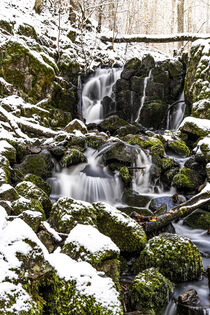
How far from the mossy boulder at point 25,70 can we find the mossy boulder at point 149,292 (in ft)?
29.2

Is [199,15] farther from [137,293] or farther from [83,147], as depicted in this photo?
[137,293]

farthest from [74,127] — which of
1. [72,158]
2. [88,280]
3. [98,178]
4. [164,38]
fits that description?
[164,38]

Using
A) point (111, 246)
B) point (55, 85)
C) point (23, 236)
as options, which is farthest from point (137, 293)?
point (55, 85)

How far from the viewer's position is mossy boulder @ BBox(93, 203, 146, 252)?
3508 mm

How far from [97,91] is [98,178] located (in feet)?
25.2

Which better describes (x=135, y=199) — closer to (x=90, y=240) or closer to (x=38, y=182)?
(x=38, y=182)

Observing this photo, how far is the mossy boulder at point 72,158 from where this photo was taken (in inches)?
280

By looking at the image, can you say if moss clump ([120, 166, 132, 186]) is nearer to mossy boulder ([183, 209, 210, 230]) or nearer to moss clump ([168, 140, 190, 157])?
mossy boulder ([183, 209, 210, 230])

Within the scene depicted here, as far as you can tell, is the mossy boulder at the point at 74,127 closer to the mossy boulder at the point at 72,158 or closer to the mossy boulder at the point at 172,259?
the mossy boulder at the point at 72,158

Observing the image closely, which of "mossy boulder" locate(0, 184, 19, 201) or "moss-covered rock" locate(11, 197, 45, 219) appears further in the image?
"mossy boulder" locate(0, 184, 19, 201)

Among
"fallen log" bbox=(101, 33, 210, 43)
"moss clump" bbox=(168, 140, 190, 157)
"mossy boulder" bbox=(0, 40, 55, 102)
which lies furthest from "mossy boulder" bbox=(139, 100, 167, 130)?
"fallen log" bbox=(101, 33, 210, 43)

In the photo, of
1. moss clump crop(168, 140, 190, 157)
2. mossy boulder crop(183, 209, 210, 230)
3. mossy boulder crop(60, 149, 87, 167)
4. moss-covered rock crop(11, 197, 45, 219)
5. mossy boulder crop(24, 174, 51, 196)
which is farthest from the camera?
moss clump crop(168, 140, 190, 157)

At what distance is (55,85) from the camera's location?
1142 cm

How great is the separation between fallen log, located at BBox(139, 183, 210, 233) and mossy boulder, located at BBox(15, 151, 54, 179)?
3252mm
